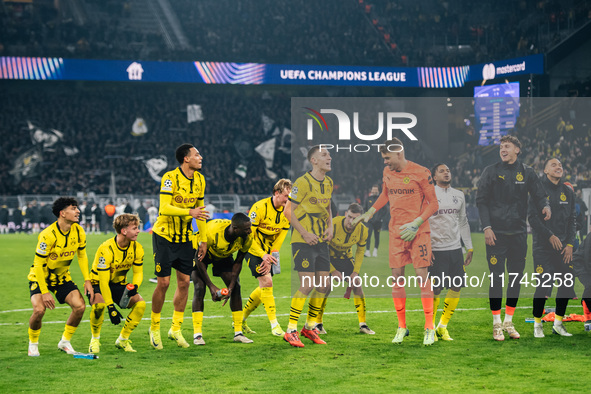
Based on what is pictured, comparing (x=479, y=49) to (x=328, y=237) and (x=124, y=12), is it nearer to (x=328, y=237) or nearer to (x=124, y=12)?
(x=124, y=12)

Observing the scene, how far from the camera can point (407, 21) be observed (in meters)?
44.2

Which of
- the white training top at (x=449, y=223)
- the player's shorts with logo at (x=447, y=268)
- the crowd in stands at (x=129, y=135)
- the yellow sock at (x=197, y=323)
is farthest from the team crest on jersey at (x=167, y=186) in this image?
the crowd in stands at (x=129, y=135)

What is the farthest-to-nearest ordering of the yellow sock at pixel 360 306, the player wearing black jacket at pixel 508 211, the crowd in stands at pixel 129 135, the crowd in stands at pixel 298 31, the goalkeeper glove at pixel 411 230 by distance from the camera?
the crowd in stands at pixel 298 31
the crowd in stands at pixel 129 135
the yellow sock at pixel 360 306
the player wearing black jacket at pixel 508 211
the goalkeeper glove at pixel 411 230

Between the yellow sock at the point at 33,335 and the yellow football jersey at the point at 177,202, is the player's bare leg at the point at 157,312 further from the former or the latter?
the yellow sock at the point at 33,335

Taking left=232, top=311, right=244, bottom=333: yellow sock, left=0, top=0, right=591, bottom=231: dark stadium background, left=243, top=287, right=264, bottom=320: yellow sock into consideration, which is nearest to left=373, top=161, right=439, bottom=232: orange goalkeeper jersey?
left=243, top=287, right=264, bottom=320: yellow sock

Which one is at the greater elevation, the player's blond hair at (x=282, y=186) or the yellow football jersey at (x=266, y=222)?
the player's blond hair at (x=282, y=186)

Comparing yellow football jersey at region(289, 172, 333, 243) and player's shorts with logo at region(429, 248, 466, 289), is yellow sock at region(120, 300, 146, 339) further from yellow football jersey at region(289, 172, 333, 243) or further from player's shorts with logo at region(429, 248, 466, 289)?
player's shorts with logo at region(429, 248, 466, 289)

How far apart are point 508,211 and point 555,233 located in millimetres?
825

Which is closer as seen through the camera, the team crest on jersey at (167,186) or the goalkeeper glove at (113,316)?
the goalkeeper glove at (113,316)

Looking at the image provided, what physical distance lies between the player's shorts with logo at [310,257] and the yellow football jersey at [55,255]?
101 inches

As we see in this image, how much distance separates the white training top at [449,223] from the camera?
31.1 ft

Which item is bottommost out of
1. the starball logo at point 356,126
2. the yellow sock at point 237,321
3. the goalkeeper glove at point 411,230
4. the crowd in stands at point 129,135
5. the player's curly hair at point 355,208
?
the yellow sock at point 237,321

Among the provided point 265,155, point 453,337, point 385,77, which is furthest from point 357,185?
point 385,77

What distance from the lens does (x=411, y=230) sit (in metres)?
9.21
